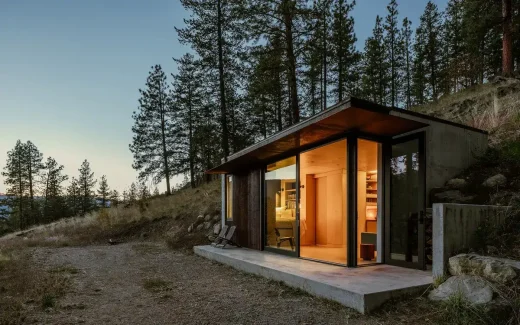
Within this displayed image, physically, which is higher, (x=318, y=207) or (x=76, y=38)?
(x=76, y=38)

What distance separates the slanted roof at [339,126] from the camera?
4.60 meters

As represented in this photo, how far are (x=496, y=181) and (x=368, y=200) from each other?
343 cm

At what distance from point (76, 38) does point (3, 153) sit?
25.1 metres

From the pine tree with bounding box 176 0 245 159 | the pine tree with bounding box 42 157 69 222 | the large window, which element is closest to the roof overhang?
the large window

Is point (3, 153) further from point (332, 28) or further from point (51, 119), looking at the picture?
point (332, 28)

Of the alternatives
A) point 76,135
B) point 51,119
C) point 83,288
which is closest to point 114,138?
point 76,135

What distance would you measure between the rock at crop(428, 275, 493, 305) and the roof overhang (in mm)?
2262

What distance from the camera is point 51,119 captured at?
17484 millimetres

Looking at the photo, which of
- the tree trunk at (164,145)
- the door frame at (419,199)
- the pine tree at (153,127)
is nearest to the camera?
the door frame at (419,199)

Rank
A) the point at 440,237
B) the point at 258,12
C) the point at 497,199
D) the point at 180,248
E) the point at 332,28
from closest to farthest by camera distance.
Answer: the point at 440,237 < the point at 497,199 < the point at 180,248 < the point at 258,12 < the point at 332,28

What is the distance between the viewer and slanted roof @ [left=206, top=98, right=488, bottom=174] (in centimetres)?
460

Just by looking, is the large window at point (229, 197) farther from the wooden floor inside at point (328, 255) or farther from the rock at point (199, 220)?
the wooden floor inside at point (328, 255)

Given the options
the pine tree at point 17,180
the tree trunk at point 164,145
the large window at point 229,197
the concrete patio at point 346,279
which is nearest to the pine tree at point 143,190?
the tree trunk at point 164,145

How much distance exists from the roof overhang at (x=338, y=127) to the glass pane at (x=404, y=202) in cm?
39
